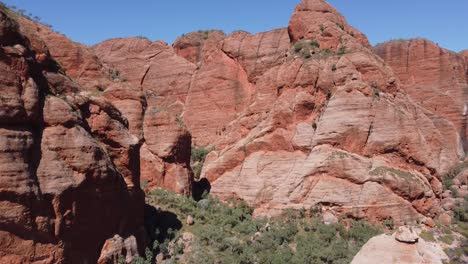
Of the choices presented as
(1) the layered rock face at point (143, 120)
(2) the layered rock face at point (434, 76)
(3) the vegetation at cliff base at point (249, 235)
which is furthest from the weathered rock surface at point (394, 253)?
(2) the layered rock face at point (434, 76)

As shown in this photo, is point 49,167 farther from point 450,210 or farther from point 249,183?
point 450,210

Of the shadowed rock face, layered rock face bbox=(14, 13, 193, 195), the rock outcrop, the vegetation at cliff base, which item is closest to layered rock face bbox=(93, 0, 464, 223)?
the shadowed rock face

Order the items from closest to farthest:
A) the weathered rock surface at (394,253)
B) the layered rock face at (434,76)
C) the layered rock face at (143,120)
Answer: the weathered rock surface at (394,253) → the layered rock face at (143,120) → the layered rock face at (434,76)

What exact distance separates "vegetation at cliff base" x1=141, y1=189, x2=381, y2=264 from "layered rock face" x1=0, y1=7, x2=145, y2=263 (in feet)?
14.2

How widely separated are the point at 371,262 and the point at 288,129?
907 inches

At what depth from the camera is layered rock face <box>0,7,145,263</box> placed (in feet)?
49.0

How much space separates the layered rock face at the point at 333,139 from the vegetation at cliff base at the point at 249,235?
1318 mm

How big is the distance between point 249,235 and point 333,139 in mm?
8374

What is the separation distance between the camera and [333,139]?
95.1 ft

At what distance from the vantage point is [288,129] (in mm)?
31828

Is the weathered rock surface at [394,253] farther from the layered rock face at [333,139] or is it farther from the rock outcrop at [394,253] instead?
the layered rock face at [333,139]

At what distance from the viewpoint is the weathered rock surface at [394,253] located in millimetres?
8969

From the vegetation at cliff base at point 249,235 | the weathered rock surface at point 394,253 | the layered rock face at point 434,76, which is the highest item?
the layered rock face at point 434,76

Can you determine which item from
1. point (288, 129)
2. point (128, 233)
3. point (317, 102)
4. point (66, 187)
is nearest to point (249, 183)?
point (288, 129)
